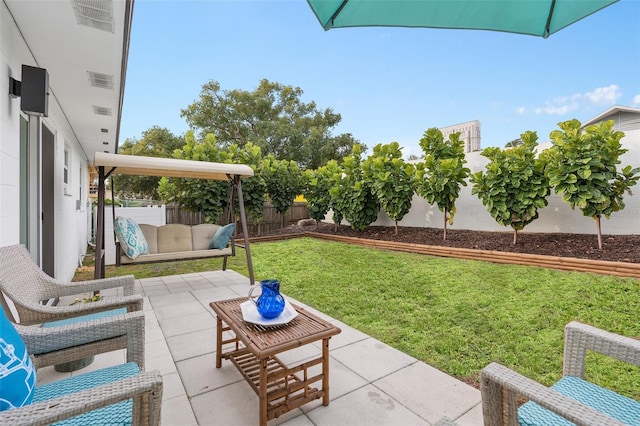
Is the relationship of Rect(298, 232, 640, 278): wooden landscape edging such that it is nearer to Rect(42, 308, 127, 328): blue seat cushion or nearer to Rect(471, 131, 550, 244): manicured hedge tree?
Rect(471, 131, 550, 244): manicured hedge tree

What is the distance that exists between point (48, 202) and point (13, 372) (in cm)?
407

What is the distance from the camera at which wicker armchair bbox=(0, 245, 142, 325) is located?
6.54 feet

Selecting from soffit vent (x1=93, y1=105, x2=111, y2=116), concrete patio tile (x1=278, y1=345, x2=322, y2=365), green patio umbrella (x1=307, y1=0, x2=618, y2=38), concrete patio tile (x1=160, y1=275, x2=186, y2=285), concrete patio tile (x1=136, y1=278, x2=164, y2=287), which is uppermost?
soffit vent (x1=93, y1=105, x2=111, y2=116)

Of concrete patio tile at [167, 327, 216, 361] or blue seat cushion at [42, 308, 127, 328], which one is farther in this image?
concrete patio tile at [167, 327, 216, 361]

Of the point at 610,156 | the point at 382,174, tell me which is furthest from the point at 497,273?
the point at 382,174

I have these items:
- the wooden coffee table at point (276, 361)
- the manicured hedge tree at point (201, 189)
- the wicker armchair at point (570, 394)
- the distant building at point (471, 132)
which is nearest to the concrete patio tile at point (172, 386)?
the wooden coffee table at point (276, 361)

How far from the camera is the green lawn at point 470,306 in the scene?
2623 mm

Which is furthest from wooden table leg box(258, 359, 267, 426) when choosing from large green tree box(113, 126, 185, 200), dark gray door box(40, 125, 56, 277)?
large green tree box(113, 126, 185, 200)

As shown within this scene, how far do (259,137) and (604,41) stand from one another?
16168mm

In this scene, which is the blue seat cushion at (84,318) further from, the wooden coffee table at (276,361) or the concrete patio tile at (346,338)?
the concrete patio tile at (346,338)

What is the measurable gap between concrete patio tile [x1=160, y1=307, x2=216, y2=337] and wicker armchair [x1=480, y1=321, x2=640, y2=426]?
2.74 metres

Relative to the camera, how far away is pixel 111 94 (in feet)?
14.1

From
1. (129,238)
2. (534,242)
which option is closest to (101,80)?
(129,238)

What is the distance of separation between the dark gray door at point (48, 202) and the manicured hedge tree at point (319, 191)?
638cm
